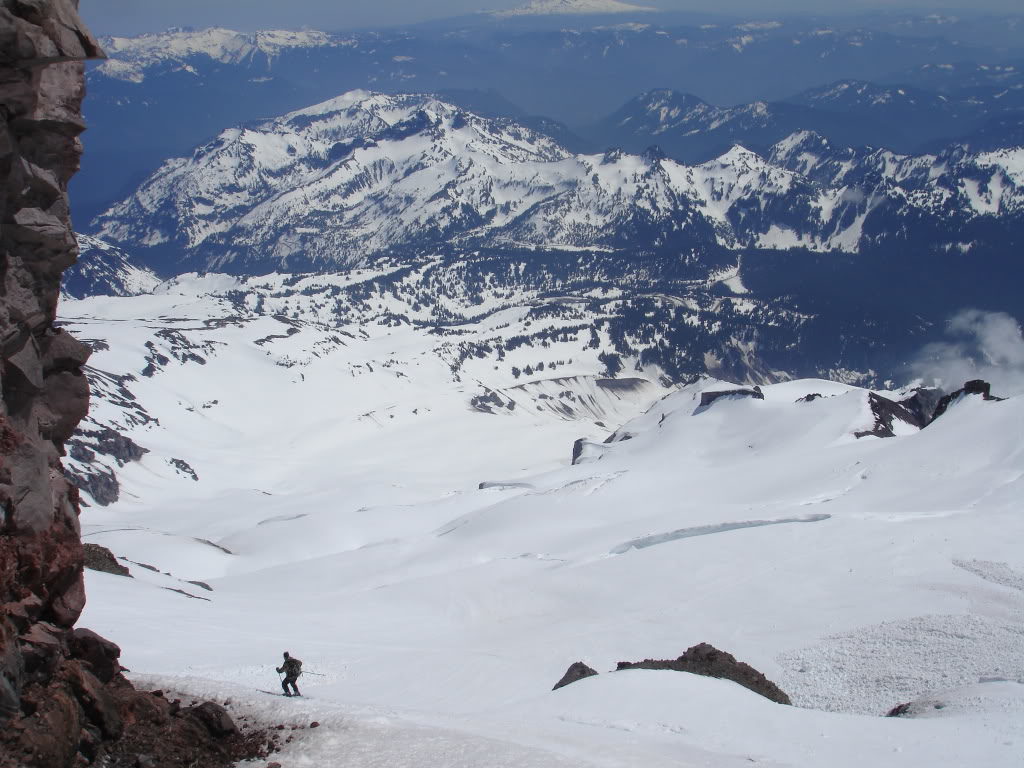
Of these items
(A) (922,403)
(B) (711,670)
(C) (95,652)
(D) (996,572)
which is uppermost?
(A) (922,403)

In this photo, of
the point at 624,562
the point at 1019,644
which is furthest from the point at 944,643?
the point at 624,562

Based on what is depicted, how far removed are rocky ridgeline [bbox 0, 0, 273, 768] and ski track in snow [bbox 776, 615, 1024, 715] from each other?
27.1 m

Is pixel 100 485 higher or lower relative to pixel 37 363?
higher

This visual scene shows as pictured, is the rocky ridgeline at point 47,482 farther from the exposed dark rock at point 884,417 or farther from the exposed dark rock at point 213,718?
the exposed dark rock at point 884,417

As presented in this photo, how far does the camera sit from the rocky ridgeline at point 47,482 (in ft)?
60.4

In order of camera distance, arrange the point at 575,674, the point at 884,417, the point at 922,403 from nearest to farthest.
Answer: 1. the point at 575,674
2. the point at 884,417
3. the point at 922,403

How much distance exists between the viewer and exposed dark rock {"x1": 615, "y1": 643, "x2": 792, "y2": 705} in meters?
37.3

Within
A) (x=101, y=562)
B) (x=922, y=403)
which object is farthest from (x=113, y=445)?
(x=922, y=403)

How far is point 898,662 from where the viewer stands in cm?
4075

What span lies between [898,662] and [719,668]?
900 centimetres

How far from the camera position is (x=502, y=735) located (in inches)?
1001

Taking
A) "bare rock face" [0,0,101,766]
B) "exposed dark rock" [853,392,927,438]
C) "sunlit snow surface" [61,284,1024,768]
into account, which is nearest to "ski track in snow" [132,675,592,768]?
"sunlit snow surface" [61,284,1024,768]

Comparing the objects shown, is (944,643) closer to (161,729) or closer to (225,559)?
(161,729)

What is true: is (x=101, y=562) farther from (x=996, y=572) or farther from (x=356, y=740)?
(x=996, y=572)
